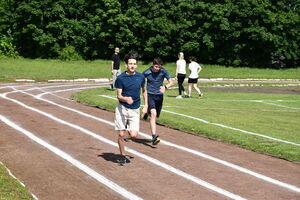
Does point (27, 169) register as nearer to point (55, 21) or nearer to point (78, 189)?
point (78, 189)

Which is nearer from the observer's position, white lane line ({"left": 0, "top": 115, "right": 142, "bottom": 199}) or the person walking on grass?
white lane line ({"left": 0, "top": 115, "right": 142, "bottom": 199})

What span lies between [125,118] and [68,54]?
1998 inches

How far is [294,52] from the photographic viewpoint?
5766cm

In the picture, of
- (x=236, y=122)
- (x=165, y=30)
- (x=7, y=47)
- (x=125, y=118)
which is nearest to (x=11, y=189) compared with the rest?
(x=125, y=118)

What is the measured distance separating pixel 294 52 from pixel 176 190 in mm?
54317

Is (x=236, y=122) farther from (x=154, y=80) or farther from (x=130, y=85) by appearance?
(x=130, y=85)

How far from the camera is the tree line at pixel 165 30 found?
55.9 metres

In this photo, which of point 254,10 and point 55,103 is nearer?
point 55,103

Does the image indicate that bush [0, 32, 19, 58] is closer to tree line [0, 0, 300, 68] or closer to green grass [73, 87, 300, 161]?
tree line [0, 0, 300, 68]

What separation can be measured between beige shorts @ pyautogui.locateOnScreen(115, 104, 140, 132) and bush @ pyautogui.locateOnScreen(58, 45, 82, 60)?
50182 mm

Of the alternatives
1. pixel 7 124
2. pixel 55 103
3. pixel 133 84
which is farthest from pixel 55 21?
pixel 133 84

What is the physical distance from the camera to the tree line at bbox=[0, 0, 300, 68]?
55.9 meters

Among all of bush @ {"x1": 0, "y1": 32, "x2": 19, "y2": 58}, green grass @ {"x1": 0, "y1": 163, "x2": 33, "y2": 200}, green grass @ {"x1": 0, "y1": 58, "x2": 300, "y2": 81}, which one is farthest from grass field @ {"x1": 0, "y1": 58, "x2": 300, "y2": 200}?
bush @ {"x1": 0, "y1": 32, "x2": 19, "y2": 58}

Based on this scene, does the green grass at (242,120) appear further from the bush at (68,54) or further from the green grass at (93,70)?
the bush at (68,54)
